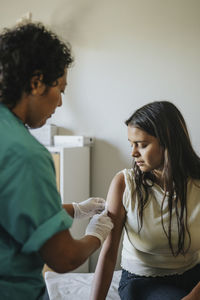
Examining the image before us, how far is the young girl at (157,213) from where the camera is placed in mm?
1160

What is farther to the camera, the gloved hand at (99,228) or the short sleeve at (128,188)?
the short sleeve at (128,188)

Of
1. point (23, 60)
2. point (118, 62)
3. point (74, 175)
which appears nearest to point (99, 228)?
point (23, 60)

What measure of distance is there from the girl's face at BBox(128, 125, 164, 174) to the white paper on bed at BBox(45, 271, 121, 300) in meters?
0.68

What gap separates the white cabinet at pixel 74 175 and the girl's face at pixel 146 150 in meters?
0.75

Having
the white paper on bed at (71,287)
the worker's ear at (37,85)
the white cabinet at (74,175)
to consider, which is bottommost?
→ the white paper on bed at (71,287)

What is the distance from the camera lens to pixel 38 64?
0.71 m

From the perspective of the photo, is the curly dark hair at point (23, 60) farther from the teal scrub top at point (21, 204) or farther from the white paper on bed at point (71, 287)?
the white paper on bed at point (71, 287)

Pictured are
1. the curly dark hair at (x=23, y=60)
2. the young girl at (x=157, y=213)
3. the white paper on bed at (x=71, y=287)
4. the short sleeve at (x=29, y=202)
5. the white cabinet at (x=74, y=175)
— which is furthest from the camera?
the white cabinet at (x=74, y=175)

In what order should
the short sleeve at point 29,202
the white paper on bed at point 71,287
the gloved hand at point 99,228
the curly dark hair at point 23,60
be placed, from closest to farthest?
1. the short sleeve at point 29,202
2. the curly dark hair at point 23,60
3. the gloved hand at point 99,228
4. the white paper on bed at point 71,287

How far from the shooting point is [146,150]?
118cm

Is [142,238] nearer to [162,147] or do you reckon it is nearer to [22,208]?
[162,147]

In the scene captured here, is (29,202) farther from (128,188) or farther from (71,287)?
(71,287)

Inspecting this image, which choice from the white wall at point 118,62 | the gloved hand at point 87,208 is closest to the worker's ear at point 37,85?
the gloved hand at point 87,208

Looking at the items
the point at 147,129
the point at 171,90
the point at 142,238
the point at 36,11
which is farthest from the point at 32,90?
the point at 36,11
